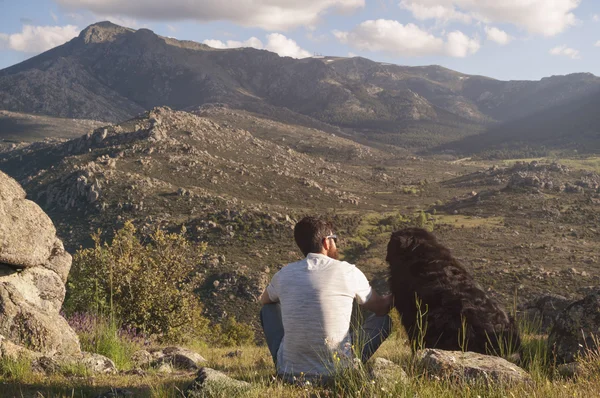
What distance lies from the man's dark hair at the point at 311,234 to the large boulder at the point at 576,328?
355cm

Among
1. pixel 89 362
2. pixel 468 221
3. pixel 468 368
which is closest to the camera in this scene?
pixel 468 368

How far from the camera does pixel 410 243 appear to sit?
6938 millimetres

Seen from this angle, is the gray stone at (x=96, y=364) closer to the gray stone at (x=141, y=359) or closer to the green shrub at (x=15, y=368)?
the green shrub at (x=15, y=368)

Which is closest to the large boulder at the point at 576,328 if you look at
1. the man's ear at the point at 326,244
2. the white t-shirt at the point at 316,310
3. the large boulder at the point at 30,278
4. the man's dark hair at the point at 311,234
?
the white t-shirt at the point at 316,310

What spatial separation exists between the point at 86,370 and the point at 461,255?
56.4 meters

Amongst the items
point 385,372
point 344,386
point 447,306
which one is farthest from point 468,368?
point 447,306

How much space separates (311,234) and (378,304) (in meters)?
1.29

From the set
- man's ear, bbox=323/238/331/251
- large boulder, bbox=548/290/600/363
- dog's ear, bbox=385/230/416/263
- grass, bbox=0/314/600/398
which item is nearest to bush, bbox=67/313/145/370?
grass, bbox=0/314/600/398

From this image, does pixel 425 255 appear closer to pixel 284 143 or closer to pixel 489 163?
pixel 284 143

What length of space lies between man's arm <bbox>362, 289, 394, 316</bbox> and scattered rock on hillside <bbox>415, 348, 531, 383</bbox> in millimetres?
1125

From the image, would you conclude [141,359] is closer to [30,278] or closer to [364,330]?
[30,278]

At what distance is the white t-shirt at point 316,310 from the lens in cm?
570

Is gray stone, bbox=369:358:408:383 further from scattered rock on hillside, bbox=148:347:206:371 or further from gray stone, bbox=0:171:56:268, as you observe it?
gray stone, bbox=0:171:56:268

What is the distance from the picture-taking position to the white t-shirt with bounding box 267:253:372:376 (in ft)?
18.7
